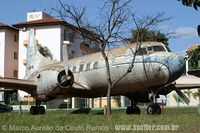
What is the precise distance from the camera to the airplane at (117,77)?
2092 centimetres

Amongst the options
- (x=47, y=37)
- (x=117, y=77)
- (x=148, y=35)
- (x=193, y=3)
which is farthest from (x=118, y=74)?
(x=47, y=37)

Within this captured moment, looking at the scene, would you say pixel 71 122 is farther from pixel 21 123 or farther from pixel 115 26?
pixel 115 26

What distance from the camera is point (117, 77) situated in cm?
2300

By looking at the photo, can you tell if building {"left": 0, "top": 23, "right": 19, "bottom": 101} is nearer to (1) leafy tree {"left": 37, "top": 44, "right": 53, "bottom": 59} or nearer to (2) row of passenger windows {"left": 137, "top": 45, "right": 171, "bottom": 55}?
(1) leafy tree {"left": 37, "top": 44, "right": 53, "bottom": 59}

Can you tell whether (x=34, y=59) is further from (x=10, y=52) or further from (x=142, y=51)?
A: (x=10, y=52)

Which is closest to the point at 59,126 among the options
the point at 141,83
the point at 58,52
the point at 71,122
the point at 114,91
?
the point at 71,122

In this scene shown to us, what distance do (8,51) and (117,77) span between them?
57202mm

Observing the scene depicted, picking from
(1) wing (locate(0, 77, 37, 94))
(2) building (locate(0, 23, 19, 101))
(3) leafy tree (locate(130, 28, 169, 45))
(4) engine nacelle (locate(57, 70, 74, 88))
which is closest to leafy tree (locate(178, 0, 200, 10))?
(3) leafy tree (locate(130, 28, 169, 45))

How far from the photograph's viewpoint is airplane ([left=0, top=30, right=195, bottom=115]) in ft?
68.6

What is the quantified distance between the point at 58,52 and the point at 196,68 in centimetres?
6478

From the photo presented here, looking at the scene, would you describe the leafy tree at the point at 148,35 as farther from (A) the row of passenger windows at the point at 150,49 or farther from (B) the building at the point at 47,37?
(B) the building at the point at 47,37

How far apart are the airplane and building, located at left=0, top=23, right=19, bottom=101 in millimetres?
50296

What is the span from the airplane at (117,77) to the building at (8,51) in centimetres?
5030

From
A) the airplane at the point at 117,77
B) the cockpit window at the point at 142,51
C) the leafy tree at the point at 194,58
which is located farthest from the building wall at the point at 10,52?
the leafy tree at the point at 194,58
